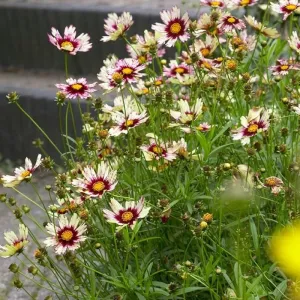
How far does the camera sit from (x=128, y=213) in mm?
1453

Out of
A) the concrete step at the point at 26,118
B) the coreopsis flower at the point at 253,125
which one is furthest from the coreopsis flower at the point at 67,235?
the concrete step at the point at 26,118

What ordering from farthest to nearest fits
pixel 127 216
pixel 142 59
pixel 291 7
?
pixel 142 59, pixel 291 7, pixel 127 216

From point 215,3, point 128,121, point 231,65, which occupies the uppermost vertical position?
point 215,3

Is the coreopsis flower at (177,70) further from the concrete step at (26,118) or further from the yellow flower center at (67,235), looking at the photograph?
the concrete step at (26,118)

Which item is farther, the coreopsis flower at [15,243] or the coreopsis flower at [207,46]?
the coreopsis flower at [207,46]

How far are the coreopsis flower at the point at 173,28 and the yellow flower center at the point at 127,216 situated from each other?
491 millimetres

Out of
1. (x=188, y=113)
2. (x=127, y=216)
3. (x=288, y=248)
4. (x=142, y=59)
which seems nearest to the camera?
(x=288, y=248)

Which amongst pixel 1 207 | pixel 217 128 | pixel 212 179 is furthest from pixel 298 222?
pixel 1 207

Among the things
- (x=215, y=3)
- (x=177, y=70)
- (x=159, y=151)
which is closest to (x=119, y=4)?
(x=177, y=70)

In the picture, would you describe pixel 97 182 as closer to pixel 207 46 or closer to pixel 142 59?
pixel 142 59

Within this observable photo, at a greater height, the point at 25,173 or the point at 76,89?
the point at 76,89

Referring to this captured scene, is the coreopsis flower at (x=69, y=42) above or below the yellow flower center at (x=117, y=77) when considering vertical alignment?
above

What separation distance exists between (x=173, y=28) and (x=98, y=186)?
1.65 ft

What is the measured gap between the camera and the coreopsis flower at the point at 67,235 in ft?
4.86
